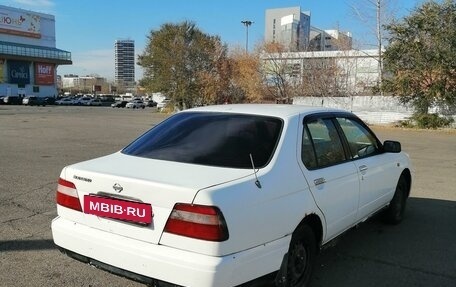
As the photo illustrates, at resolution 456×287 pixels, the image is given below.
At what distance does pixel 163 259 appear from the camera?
116 inches

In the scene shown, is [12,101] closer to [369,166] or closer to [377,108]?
[377,108]

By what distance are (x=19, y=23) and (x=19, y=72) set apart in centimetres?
990

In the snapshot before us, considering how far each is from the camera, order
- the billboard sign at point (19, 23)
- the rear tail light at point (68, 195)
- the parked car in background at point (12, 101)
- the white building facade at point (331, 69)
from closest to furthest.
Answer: the rear tail light at point (68, 195), the white building facade at point (331, 69), the parked car in background at point (12, 101), the billboard sign at point (19, 23)

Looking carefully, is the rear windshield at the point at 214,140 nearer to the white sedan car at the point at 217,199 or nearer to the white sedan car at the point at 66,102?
the white sedan car at the point at 217,199

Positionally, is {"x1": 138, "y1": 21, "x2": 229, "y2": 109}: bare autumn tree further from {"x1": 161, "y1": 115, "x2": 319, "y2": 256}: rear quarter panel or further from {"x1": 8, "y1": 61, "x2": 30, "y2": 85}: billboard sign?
{"x1": 8, "y1": 61, "x2": 30, "y2": 85}: billboard sign

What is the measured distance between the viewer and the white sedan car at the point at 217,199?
2934mm

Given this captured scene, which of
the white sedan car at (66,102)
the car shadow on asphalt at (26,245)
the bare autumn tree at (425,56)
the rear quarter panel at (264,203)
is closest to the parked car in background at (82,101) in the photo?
the white sedan car at (66,102)

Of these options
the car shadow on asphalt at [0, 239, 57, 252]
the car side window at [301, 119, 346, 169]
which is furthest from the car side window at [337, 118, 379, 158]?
the car shadow on asphalt at [0, 239, 57, 252]

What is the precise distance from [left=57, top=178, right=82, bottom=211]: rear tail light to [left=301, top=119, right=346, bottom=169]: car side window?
183 cm

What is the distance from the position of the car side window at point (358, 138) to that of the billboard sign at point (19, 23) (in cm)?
9529

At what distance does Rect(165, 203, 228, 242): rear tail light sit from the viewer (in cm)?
288

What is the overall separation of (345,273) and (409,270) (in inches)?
26.5

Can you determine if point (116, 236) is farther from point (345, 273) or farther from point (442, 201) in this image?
point (442, 201)

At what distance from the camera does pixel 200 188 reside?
2.97 m
